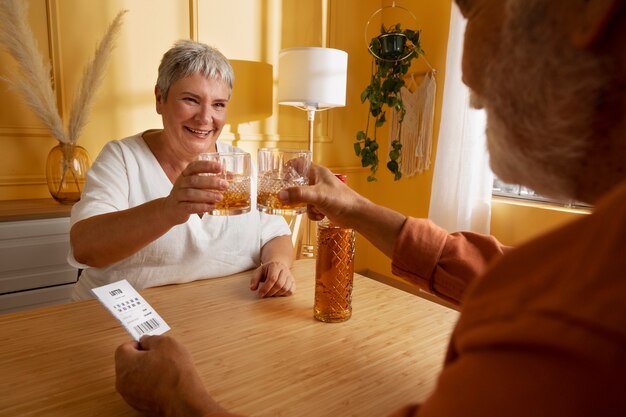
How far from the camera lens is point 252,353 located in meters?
0.84

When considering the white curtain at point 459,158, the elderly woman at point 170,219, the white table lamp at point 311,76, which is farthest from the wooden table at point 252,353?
the white curtain at point 459,158

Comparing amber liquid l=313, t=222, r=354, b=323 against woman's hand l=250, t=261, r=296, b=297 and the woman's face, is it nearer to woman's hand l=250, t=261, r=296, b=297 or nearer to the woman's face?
woman's hand l=250, t=261, r=296, b=297

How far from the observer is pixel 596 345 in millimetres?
240

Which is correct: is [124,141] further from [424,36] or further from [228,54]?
[424,36]

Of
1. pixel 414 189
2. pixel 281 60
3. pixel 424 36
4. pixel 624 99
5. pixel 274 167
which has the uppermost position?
pixel 424 36

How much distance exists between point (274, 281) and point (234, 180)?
0.99 feet

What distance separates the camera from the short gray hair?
1.56 m

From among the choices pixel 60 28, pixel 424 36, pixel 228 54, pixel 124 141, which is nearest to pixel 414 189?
pixel 424 36

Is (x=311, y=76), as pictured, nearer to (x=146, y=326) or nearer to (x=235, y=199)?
(x=235, y=199)

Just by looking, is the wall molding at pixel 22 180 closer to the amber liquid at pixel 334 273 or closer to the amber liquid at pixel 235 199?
the amber liquid at pixel 235 199

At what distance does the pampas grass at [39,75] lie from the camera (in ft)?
6.23

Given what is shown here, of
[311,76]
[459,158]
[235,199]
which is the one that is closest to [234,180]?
[235,199]

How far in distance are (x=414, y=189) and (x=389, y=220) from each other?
2408 mm

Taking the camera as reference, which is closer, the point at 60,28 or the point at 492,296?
the point at 492,296
